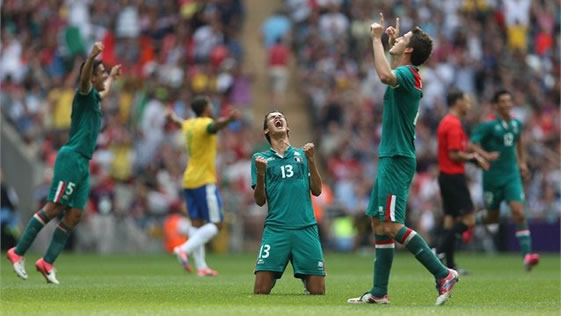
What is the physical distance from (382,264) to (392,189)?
765mm

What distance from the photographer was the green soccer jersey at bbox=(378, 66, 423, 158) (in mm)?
13203

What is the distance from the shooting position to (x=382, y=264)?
1330 cm

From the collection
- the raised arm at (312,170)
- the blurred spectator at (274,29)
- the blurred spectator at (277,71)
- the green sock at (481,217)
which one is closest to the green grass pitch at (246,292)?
the green sock at (481,217)

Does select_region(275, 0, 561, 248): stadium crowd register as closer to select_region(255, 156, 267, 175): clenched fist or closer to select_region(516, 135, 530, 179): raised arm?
select_region(516, 135, 530, 179): raised arm

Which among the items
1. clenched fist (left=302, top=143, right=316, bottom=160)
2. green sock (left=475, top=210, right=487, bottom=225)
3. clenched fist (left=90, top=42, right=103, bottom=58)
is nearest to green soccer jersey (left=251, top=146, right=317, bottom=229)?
clenched fist (left=302, top=143, right=316, bottom=160)

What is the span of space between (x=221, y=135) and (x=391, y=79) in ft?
66.0

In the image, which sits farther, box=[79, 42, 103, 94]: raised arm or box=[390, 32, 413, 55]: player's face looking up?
box=[79, 42, 103, 94]: raised arm

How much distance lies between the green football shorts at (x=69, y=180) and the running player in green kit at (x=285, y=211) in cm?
340

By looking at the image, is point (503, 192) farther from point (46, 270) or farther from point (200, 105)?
point (46, 270)

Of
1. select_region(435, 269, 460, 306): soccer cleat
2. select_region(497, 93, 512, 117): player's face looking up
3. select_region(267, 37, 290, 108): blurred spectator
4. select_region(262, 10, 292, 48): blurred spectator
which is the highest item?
select_region(262, 10, 292, 48): blurred spectator

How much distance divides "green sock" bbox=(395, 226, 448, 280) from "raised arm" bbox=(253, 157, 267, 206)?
1672mm

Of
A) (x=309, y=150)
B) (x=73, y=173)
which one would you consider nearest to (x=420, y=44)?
(x=309, y=150)

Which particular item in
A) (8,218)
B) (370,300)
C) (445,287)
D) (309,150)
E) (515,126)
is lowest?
Answer: (370,300)

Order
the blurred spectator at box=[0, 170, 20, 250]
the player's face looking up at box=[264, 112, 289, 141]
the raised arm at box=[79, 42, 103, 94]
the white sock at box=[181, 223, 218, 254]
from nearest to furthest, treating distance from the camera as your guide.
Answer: the player's face looking up at box=[264, 112, 289, 141] → the raised arm at box=[79, 42, 103, 94] → the white sock at box=[181, 223, 218, 254] → the blurred spectator at box=[0, 170, 20, 250]
